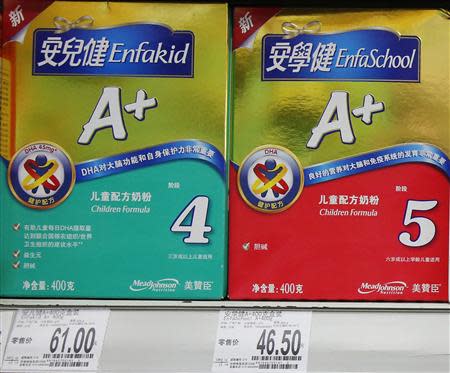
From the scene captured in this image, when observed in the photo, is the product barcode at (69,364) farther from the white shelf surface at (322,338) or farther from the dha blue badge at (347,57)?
the dha blue badge at (347,57)

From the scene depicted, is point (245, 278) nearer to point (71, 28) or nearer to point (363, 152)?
point (363, 152)

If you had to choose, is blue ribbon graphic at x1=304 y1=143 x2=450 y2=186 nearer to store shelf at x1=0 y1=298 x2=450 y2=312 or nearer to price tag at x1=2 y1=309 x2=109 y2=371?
store shelf at x1=0 y1=298 x2=450 y2=312

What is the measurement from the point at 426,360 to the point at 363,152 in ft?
1.48

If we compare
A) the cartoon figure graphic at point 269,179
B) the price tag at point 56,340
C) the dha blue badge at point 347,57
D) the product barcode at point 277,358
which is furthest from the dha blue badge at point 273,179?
the price tag at point 56,340

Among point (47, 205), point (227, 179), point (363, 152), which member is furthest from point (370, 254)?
point (47, 205)

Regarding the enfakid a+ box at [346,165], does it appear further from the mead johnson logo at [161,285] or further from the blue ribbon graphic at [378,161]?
the mead johnson logo at [161,285]

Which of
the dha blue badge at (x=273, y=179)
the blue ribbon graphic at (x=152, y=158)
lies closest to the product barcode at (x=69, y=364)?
the blue ribbon graphic at (x=152, y=158)

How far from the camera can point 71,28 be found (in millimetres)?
1414

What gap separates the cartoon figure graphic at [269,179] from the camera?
4.58 feet

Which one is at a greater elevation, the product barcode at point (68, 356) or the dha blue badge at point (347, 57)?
the dha blue badge at point (347, 57)

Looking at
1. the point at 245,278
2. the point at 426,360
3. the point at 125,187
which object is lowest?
the point at 426,360

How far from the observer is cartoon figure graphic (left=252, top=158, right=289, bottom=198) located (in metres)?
1.39

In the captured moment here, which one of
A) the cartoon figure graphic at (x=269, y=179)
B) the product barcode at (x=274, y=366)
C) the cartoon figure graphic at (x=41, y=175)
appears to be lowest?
the product barcode at (x=274, y=366)

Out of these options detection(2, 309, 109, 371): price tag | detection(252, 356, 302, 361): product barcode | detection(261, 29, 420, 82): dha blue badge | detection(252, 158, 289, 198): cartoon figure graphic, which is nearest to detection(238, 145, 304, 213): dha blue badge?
detection(252, 158, 289, 198): cartoon figure graphic
